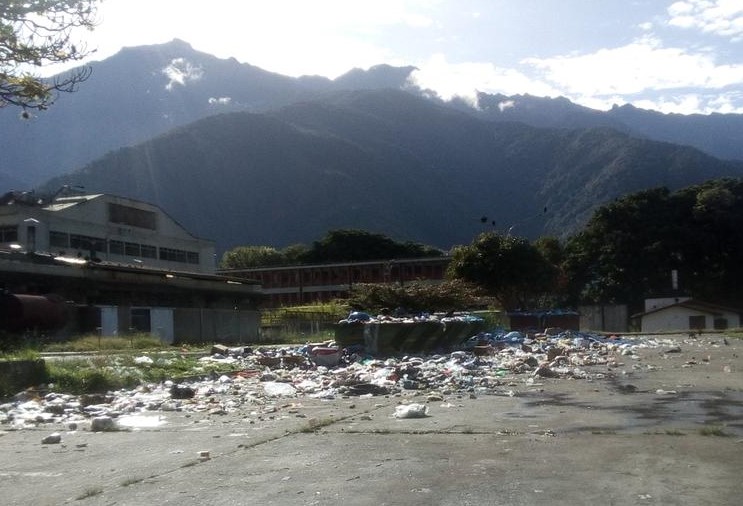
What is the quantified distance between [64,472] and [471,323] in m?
17.0

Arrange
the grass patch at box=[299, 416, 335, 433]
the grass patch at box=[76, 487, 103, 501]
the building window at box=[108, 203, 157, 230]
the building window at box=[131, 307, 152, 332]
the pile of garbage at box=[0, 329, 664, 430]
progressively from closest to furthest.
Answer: the grass patch at box=[76, 487, 103, 501] → the grass patch at box=[299, 416, 335, 433] → the pile of garbage at box=[0, 329, 664, 430] → the building window at box=[131, 307, 152, 332] → the building window at box=[108, 203, 157, 230]

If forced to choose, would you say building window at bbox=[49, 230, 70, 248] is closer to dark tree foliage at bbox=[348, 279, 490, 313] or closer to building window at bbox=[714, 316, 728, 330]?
dark tree foliage at bbox=[348, 279, 490, 313]

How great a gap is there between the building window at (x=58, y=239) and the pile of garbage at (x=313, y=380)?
38645 mm

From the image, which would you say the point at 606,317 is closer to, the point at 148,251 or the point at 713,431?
the point at 148,251

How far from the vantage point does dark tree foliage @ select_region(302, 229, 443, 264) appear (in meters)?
89.6

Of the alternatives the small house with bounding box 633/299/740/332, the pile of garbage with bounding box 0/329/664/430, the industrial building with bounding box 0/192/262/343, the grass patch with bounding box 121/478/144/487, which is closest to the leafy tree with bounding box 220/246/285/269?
the industrial building with bounding box 0/192/262/343

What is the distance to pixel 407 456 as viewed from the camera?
6809 millimetres

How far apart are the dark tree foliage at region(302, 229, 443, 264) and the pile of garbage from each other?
222 feet

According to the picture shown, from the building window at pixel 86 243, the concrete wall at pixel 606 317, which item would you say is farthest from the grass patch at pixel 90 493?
the concrete wall at pixel 606 317

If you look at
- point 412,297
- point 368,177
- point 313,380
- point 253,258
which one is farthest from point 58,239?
point 368,177

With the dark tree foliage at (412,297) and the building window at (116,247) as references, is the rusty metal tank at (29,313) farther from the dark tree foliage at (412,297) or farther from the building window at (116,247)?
the building window at (116,247)

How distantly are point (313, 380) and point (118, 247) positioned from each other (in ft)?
172

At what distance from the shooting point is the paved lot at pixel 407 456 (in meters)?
5.62

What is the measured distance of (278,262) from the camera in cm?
9206
